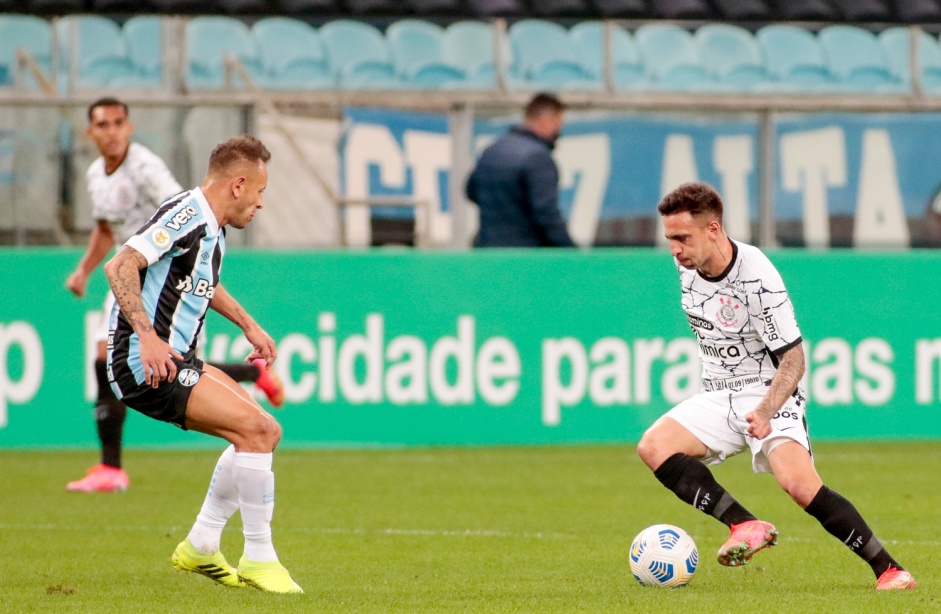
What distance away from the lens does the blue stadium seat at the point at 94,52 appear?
49.3 ft

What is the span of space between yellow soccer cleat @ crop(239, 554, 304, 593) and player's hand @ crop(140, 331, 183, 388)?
0.73 m

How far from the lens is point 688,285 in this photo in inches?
241

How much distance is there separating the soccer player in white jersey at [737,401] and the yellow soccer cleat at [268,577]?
4.56 ft

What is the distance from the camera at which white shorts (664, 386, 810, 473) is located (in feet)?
19.7

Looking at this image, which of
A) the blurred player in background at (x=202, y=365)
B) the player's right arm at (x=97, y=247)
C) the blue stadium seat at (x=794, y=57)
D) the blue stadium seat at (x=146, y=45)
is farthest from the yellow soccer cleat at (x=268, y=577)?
the blue stadium seat at (x=794, y=57)

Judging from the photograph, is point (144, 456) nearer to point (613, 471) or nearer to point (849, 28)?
point (613, 471)

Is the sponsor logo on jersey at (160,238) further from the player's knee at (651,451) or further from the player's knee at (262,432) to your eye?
the player's knee at (651,451)

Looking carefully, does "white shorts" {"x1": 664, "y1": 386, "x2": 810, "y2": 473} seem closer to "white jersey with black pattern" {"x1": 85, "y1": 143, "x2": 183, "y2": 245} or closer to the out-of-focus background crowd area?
"white jersey with black pattern" {"x1": 85, "y1": 143, "x2": 183, "y2": 245}

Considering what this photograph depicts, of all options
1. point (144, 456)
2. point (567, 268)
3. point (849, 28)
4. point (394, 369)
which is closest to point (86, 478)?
point (144, 456)

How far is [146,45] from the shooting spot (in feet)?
51.3

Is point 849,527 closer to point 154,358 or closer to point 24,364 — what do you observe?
point 154,358

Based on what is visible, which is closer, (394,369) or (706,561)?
(706,561)

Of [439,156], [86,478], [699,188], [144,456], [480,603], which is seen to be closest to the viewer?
[480,603]

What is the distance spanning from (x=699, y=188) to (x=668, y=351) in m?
6.08
